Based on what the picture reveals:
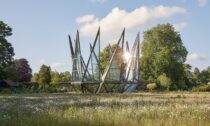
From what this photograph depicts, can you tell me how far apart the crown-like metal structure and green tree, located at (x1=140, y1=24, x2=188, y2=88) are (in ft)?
107

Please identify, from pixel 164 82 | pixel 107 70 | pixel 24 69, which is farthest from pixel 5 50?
pixel 24 69

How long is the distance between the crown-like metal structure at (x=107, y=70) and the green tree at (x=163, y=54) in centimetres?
3250

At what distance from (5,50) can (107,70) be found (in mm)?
18580

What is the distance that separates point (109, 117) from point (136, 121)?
32.6 inches

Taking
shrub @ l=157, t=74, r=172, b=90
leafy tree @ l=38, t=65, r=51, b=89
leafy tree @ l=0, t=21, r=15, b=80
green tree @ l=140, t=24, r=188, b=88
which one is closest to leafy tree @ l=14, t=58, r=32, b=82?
leafy tree @ l=38, t=65, r=51, b=89

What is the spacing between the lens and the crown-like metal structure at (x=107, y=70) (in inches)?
2565

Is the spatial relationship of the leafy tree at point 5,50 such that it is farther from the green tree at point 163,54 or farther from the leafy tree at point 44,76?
the green tree at point 163,54

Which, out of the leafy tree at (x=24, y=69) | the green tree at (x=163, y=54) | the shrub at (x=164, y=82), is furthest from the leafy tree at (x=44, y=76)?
the leafy tree at (x=24, y=69)

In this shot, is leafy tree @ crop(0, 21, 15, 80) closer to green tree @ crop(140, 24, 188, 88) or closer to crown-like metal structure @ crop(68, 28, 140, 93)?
crown-like metal structure @ crop(68, 28, 140, 93)

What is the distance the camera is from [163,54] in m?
104

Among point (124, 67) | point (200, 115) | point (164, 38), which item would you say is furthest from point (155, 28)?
point (200, 115)

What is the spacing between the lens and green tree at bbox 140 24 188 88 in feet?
344

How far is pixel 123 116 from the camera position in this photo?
12.4m

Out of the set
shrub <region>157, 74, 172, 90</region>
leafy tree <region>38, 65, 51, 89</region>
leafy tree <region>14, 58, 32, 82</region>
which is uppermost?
leafy tree <region>14, 58, 32, 82</region>
